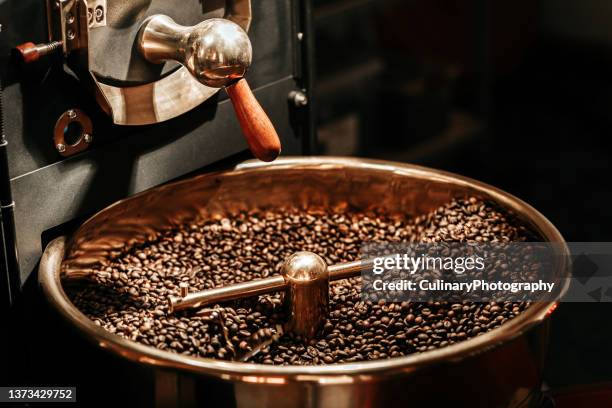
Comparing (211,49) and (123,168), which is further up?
(211,49)

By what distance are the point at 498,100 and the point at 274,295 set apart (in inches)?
120

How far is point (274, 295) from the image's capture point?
1247 millimetres

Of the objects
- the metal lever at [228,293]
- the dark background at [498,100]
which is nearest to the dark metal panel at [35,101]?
the metal lever at [228,293]

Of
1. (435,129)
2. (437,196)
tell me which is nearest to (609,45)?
(435,129)

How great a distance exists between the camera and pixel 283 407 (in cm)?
96

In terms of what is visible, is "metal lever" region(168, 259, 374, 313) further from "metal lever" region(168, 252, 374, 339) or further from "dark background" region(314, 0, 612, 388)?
"dark background" region(314, 0, 612, 388)

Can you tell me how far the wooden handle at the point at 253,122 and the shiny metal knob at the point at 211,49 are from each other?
0.11 ft

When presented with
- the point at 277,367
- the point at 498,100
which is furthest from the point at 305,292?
the point at 498,100

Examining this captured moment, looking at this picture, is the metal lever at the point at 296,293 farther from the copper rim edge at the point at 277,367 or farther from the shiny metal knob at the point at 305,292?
the copper rim edge at the point at 277,367

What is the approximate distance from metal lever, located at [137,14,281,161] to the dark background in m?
1.30

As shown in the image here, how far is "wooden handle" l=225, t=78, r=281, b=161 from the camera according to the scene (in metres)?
1.21

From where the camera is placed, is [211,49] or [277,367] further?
[211,49]

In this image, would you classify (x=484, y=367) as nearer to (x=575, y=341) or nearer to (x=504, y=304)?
(x=504, y=304)

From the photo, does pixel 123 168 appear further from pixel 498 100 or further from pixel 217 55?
pixel 498 100
